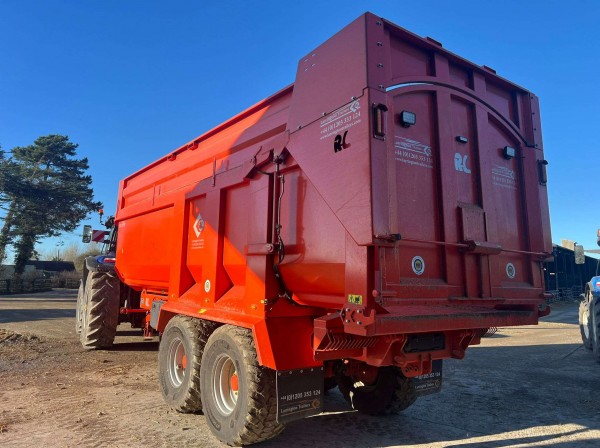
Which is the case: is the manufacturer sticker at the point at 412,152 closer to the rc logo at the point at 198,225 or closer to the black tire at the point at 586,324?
the rc logo at the point at 198,225

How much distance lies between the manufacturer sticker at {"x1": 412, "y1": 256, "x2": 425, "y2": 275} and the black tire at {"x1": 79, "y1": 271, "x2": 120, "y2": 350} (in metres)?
6.70

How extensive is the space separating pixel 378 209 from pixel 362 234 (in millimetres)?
200

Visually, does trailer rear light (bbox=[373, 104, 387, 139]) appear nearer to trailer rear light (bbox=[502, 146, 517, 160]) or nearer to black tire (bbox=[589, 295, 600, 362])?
trailer rear light (bbox=[502, 146, 517, 160])

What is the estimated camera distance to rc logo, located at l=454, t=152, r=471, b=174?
12.2ft

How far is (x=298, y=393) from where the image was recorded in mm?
3537

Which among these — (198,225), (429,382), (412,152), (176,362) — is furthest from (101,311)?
(412,152)

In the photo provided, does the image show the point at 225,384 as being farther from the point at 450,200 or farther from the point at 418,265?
the point at 450,200

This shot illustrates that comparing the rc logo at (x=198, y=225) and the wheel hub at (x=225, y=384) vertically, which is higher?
the rc logo at (x=198, y=225)

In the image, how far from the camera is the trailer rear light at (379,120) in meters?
2.99

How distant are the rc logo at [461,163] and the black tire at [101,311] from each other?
6.89 meters

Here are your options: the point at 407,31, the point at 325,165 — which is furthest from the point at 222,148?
the point at 407,31

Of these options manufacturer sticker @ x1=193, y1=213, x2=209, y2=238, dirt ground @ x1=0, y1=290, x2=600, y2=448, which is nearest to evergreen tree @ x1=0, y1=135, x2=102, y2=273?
dirt ground @ x1=0, y1=290, x2=600, y2=448

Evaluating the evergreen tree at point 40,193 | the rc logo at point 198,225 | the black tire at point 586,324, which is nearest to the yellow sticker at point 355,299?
the rc logo at point 198,225

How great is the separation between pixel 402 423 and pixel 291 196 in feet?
9.15
